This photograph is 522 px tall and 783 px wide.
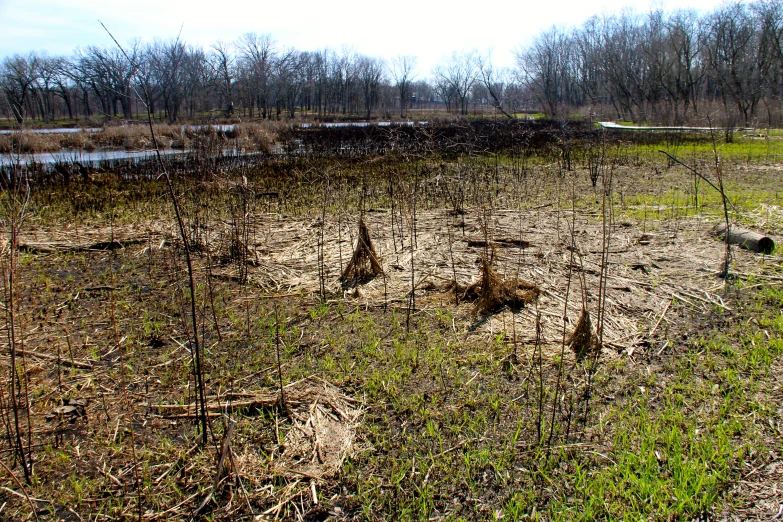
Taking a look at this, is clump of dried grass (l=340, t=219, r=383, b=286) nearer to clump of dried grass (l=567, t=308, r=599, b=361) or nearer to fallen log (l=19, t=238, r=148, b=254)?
clump of dried grass (l=567, t=308, r=599, b=361)

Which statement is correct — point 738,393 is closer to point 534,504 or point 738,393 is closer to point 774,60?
point 534,504

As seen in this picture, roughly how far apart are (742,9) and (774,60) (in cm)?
679

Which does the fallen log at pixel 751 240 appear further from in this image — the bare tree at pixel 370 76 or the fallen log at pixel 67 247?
the bare tree at pixel 370 76

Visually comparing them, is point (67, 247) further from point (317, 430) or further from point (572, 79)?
point (572, 79)

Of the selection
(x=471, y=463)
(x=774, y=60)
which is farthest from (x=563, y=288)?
(x=774, y=60)

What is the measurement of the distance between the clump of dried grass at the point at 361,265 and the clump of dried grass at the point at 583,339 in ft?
6.94

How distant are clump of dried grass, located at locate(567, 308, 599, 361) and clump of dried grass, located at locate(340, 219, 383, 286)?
2.11 metres

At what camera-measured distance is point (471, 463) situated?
267 cm

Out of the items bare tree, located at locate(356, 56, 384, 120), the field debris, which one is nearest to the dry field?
the field debris

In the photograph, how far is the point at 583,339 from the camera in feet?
12.5

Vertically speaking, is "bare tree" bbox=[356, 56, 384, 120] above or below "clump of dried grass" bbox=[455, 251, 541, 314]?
above

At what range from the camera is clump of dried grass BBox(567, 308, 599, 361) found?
147 inches

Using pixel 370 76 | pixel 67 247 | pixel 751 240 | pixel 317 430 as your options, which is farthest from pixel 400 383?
pixel 370 76

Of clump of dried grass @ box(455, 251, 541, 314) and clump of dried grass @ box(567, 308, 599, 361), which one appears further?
clump of dried grass @ box(455, 251, 541, 314)
